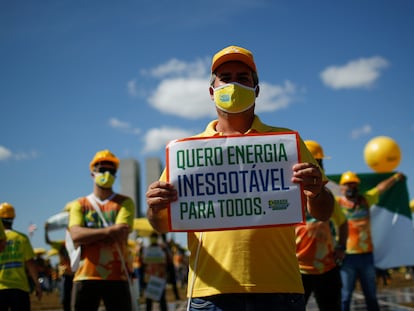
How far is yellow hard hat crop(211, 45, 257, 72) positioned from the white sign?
475mm

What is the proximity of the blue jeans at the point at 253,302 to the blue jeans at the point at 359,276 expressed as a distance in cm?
482

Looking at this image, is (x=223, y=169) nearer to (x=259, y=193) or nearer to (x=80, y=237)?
(x=259, y=193)

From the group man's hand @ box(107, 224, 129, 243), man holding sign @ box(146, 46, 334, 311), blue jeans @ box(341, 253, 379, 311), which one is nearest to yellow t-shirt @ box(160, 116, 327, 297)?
man holding sign @ box(146, 46, 334, 311)

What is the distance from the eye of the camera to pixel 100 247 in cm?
484

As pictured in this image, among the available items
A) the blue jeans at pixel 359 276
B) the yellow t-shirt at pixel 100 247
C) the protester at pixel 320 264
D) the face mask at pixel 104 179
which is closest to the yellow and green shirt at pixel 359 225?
the blue jeans at pixel 359 276

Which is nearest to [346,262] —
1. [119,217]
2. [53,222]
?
[119,217]

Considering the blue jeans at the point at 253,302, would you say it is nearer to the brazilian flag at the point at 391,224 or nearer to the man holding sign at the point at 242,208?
the man holding sign at the point at 242,208

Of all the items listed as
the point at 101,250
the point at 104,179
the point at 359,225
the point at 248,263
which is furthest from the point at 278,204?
the point at 359,225

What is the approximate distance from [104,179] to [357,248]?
4168 millimetres

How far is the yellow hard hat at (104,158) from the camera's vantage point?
5.30 m

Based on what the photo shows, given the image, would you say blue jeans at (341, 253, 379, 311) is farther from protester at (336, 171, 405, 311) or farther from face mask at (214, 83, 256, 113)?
face mask at (214, 83, 256, 113)

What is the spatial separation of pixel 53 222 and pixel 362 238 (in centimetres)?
664

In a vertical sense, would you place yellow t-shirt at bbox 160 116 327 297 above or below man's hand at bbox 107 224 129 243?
below

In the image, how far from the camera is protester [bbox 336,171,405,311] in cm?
700
